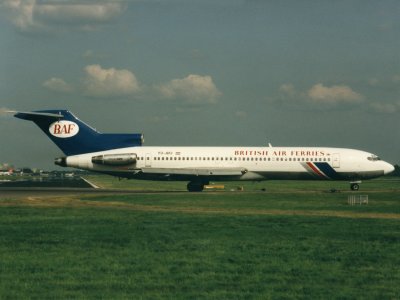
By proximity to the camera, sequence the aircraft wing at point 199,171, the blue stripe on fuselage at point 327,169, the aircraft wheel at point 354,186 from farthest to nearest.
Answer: the aircraft wheel at point 354,186 < the blue stripe on fuselage at point 327,169 < the aircraft wing at point 199,171

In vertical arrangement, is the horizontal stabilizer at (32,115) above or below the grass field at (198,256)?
above

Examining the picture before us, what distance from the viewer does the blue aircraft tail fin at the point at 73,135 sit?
56.0 meters

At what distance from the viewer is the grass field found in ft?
38.9

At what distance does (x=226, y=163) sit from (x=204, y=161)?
5.89 feet

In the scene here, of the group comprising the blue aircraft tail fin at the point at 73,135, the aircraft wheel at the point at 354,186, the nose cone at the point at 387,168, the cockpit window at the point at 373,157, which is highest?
the blue aircraft tail fin at the point at 73,135

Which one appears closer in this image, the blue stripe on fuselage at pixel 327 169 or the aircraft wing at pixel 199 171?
the aircraft wing at pixel 199 171

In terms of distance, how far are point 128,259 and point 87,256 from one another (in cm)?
108

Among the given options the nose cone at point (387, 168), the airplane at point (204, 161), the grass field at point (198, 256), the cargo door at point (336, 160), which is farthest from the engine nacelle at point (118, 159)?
the grass field at point (198, 256)

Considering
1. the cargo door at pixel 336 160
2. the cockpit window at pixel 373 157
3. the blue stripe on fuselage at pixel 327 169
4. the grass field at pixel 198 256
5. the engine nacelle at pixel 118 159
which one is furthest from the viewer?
the cockpit window at pixel 373 157

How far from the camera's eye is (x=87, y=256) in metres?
15.6

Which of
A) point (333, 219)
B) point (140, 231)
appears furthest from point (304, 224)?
point (140, 231)

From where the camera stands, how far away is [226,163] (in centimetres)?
5469

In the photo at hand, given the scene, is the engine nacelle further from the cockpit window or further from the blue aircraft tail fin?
the cockpit window

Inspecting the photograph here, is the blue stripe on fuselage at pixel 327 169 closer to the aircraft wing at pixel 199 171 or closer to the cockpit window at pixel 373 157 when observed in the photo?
the cockpit window at pixel 373 157
